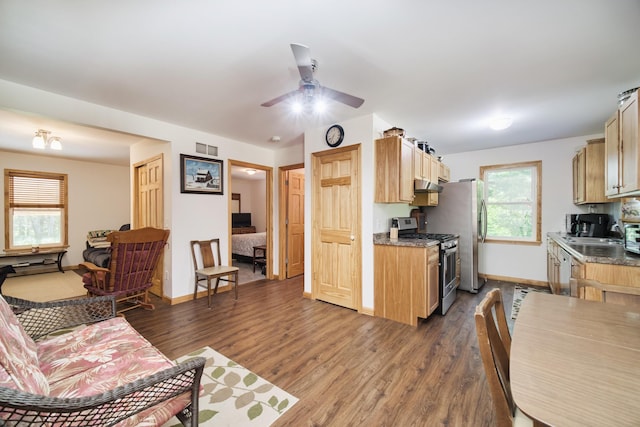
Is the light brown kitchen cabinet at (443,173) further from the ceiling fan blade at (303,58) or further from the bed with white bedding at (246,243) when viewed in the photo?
the bed with white bedding at (246,243)

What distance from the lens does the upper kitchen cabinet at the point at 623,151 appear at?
1.79 m

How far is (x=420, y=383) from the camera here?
191cm

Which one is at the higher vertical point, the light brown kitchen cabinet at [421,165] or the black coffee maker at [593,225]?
the light brown kitchen cabinet at [421,165]

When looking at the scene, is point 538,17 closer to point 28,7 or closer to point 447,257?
point 447,257

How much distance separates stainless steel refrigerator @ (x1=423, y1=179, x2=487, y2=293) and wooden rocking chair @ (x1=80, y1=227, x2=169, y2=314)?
422 centimetres

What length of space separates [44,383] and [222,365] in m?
1.25

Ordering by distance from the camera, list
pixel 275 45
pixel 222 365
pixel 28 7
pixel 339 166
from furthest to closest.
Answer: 1. pixel 339 166
2. pixel 222 365
3. pixel 275 45
4. pixel 28 7

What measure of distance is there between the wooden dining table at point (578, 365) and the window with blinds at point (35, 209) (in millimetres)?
7971

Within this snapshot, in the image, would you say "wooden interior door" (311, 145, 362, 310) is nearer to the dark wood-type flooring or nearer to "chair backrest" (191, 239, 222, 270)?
the dark wood-type flooring

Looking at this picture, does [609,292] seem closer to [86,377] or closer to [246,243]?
[86,377]

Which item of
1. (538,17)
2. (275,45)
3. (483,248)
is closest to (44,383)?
(275,45)

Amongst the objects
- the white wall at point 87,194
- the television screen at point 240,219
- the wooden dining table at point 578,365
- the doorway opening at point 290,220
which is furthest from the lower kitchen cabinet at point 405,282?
the white wall at point 87,194

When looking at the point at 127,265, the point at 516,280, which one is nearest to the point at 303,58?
the point at 127,265

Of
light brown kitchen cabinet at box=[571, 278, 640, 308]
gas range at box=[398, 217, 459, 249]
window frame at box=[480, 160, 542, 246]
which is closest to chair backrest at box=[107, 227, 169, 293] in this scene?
gas range at box=[398, 217, 459, 249]
